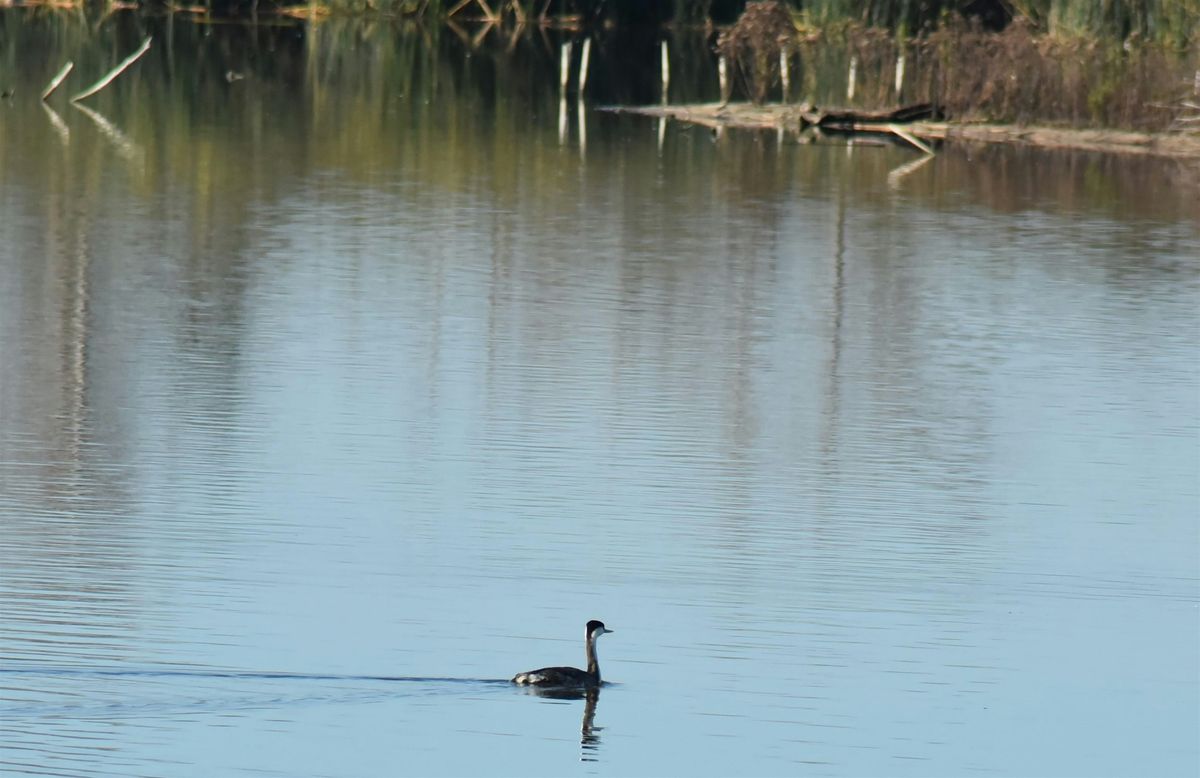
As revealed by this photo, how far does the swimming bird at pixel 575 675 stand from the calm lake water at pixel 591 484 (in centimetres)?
9

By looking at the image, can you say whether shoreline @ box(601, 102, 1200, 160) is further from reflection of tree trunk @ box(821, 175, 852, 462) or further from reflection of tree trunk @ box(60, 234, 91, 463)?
reflection of tree trunk @ box(60, 234, 91, 463)

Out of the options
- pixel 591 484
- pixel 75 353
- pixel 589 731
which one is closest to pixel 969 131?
pixel 75 353

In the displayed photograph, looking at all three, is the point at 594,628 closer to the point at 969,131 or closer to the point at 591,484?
the point at 591,484

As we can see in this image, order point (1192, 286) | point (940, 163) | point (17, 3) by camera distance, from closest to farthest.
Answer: point (1192, 286), point (940, 163), point (17, 3)

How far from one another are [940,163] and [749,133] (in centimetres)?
479

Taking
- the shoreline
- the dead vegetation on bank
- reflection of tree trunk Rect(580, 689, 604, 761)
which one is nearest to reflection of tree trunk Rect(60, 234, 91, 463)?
reflection of tree trunk Rect(580, 689, 604, 761)

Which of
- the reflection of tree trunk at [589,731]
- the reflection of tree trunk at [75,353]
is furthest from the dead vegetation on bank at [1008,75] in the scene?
the reflection of tree trunk at [589,731]

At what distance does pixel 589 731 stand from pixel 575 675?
10.2 inches

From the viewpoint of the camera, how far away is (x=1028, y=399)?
15.2m

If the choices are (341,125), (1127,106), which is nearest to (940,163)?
(1127,106)

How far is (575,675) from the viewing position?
28.8 feet

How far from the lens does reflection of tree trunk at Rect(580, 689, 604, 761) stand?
27.4ft

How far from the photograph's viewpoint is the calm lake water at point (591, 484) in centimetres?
870

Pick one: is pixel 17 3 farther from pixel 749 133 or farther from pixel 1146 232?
pixel 1146 232
